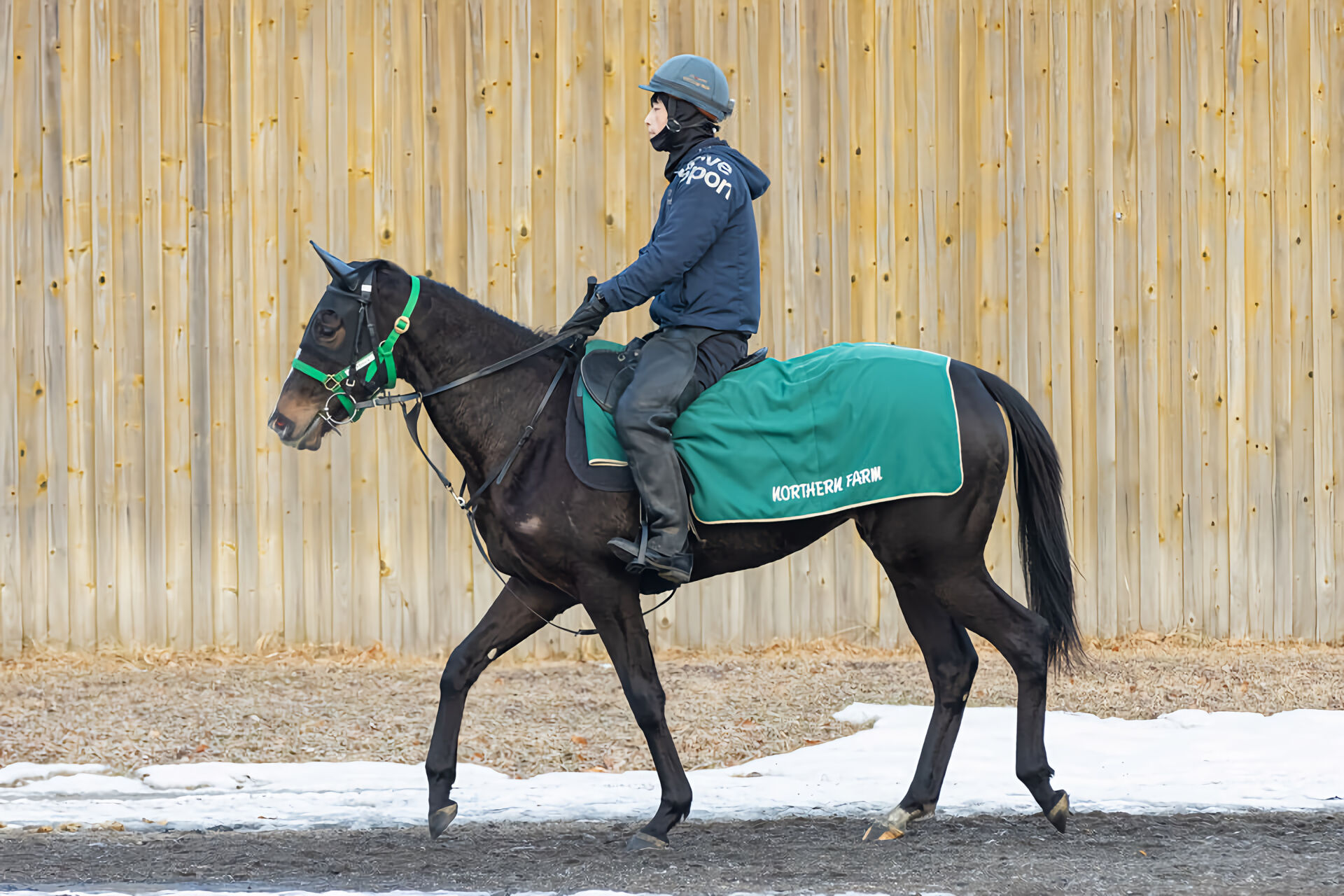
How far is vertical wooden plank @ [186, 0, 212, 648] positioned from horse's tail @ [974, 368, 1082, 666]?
5057 millimetres

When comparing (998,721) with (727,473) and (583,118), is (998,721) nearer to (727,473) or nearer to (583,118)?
(727,473)

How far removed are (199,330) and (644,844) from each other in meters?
4.89

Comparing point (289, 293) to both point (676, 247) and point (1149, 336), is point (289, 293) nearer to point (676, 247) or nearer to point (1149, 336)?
point (676, 247)

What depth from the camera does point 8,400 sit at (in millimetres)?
7617

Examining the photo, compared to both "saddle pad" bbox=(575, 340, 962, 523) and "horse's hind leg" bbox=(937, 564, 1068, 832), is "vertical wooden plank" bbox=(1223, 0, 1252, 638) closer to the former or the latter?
"horse's hind leg" bbox=(937, 564, 1068, 832)

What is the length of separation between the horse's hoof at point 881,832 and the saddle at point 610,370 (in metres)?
1.76

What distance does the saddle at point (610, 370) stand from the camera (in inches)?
179

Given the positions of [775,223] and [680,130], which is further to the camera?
[775,223]

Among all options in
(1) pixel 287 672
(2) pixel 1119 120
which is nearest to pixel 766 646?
(1) pixel 287 672

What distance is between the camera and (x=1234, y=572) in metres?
8.20

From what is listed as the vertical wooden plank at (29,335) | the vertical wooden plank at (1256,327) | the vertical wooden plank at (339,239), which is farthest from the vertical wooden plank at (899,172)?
the vertical wooden plank at (29,335)

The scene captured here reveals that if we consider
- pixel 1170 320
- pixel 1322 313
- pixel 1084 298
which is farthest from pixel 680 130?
pixel 1322 313

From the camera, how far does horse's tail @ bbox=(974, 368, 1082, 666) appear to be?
478 cm

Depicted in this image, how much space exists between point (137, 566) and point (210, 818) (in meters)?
3.22
